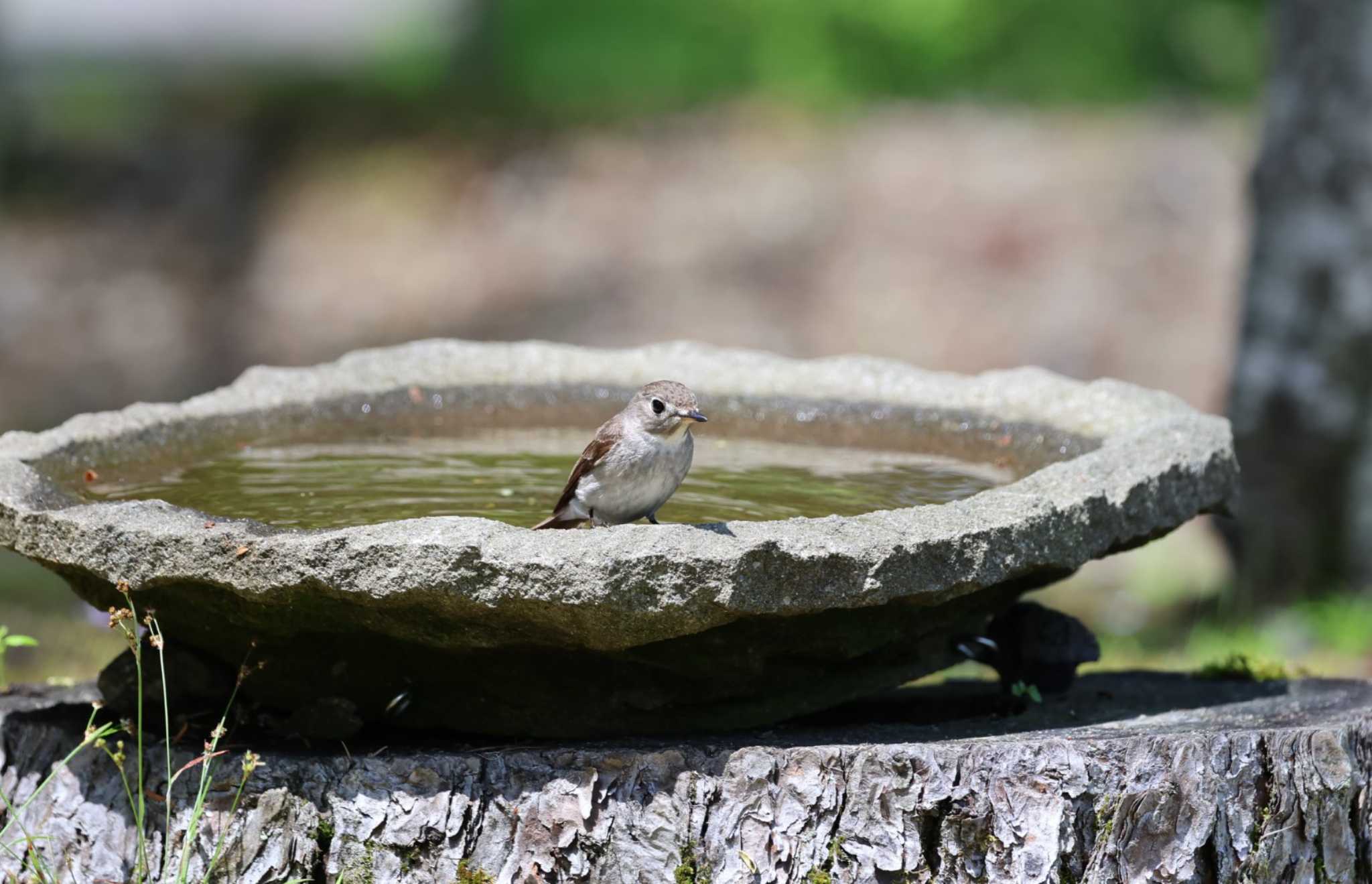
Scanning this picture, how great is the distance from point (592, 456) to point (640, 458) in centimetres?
17

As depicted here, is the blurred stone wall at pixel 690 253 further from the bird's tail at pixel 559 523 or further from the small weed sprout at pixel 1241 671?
the bird's tail at pixel 559 523

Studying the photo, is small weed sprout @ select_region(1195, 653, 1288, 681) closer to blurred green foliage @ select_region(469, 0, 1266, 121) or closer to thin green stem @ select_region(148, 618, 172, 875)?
thin green stem @ select_region(148, 618, 172, 875)

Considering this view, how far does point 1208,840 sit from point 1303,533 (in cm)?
462

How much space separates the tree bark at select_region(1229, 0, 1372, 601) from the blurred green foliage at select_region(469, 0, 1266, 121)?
7.52 m

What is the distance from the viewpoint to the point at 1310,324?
7.64 m

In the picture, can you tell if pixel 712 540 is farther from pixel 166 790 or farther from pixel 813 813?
pixel 166 790

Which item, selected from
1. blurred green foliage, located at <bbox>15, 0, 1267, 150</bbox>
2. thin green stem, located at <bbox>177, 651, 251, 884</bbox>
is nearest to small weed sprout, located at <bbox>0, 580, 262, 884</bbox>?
thin green stem, located at <bbox>177, 651, 251, 884</bbox>

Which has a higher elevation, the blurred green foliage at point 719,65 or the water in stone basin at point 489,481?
the blurred green foliage at point 719,65

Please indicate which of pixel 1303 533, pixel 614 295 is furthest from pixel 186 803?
pixel 614 295

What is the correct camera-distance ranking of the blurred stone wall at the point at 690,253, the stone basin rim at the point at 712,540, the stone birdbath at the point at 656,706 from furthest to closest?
1. the blurred stone wall at the point at 690,253
2. the stone birdbath at the point at 656,706
3. the stone basin rim at the point at 712,540

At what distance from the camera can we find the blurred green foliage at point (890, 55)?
50.2 ft

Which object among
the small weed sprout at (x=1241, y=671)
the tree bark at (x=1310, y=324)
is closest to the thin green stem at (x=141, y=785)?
the small weed sprout at (x=1241, y=671)

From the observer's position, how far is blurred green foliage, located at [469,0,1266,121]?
15289 millimetres

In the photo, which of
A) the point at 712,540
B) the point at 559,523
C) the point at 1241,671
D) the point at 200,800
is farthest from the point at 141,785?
the point at 1241,671
